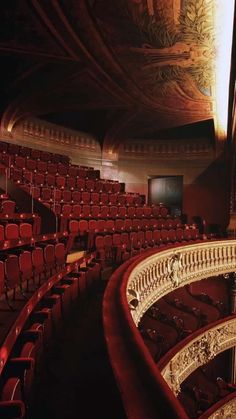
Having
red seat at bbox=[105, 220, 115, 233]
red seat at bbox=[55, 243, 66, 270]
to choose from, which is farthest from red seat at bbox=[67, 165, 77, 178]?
red seat at bbox=[55, 243, 66, 270]

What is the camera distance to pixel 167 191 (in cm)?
657

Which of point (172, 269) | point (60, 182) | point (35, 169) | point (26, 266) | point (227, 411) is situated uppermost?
point (35, 169)

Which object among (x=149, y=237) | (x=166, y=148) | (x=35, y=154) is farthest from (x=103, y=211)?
(x=166, y=148)

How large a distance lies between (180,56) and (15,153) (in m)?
2.37

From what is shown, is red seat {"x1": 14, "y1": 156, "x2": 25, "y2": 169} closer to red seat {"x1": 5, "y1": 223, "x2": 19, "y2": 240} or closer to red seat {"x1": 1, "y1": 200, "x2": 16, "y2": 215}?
red seat {"x1": 1, "y1": 200, "x2": 16, "y2": 215}

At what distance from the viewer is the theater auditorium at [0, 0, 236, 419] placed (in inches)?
35.2

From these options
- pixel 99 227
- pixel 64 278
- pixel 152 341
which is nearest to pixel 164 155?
pixel 99 227

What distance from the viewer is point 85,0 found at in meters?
2.48

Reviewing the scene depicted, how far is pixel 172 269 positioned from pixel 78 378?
2143mm

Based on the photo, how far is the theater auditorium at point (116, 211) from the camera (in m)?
0.89

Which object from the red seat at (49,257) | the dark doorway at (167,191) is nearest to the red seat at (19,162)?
the red seat at (49,257)

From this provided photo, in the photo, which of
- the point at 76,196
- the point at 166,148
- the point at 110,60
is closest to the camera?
the point at 110,60

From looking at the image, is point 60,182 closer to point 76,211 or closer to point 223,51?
point 76,211

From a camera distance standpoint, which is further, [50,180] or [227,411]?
[50,180]
